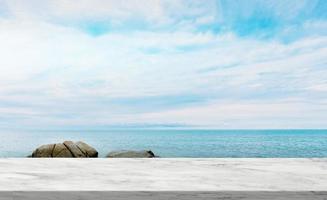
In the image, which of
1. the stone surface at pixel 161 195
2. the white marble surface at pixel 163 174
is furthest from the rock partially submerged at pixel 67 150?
the stone surface at pixel 161 195

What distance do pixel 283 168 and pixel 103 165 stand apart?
3.95 feet

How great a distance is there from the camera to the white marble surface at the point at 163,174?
228 centimetres

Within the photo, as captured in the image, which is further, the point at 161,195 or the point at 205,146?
the point at 205,146

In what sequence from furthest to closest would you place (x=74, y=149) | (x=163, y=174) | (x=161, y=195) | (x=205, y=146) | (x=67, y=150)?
(x=205, y=146)
(x=67, y=150)
(x=74, y=149)
(x=163, y=174)
(x=161, y=195)

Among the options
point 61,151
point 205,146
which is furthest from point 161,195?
point 205,146

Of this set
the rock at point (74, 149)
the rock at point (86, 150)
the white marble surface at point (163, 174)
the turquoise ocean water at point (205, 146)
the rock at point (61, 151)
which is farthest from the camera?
the turquoise ocean water at point (205, 146)

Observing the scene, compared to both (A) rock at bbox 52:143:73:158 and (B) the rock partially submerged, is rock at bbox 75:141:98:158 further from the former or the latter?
(A) rock at bbox 52:143:73:158

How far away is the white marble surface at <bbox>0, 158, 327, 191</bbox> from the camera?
2281 mm

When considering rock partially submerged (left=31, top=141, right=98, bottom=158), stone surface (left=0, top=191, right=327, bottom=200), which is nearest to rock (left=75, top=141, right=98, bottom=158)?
rock partially submerged (left=31, top=141, right=98, bottom=158)

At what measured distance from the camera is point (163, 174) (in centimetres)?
267

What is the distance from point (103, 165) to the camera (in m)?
3.07

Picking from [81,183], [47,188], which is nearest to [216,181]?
[81,183]

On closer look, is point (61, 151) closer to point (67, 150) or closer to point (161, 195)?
point (67, 150)

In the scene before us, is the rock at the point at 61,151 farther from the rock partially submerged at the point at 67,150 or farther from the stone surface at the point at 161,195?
the stone surface at the point at 161,195
